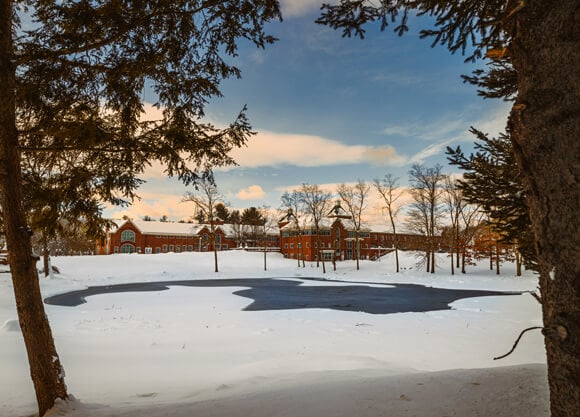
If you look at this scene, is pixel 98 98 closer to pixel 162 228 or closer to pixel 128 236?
pixel 128 236

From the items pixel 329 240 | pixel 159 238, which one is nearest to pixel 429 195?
pixel 329 240

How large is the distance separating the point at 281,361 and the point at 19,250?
5110 millimetres

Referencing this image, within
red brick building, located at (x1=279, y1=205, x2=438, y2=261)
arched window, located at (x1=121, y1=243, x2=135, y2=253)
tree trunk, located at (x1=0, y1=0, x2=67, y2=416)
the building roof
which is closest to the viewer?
tree trunk, located at (x1=0, y1=0, x2=67, y2=416)

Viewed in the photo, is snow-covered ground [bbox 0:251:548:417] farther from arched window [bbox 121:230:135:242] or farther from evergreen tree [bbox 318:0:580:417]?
arched window [bbox 121:230:135:242]

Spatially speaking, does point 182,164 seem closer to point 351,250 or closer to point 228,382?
point 228,382

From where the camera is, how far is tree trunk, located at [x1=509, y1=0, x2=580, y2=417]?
6.45ft

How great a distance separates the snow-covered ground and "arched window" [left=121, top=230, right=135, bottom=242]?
5521cm

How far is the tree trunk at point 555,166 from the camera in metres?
1.97

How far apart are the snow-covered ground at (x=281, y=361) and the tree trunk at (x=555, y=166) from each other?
1.45 metres

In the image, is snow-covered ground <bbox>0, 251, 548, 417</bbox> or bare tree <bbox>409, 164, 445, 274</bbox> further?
bare tree <bbox>409, 164, 445, 274</bbox>

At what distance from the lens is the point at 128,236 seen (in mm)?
67500

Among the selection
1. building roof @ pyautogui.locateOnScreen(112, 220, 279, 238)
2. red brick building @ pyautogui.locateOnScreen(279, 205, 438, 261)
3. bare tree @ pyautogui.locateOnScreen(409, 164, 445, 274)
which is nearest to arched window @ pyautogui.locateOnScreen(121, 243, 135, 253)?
building roof @ pyautogui.locateOnScreen(112, 220, 279, 238)

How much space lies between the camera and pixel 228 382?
19.8ft

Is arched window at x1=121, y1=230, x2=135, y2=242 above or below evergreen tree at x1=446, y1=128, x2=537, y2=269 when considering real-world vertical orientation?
below
